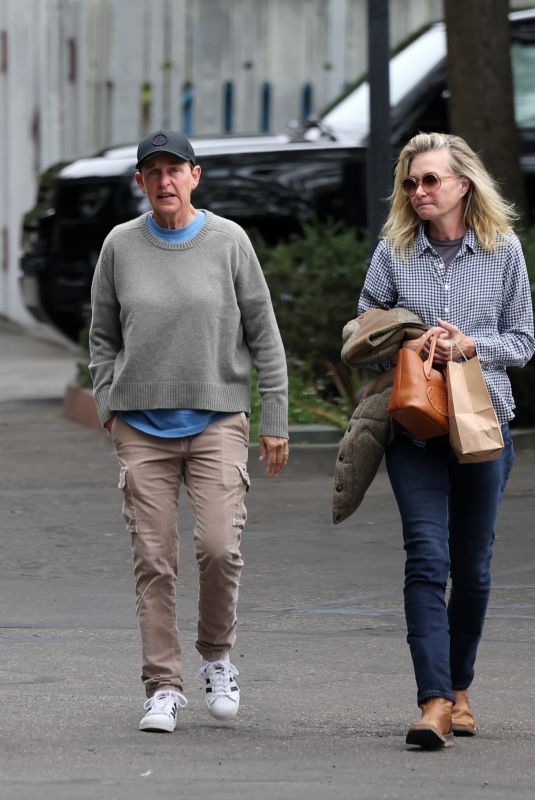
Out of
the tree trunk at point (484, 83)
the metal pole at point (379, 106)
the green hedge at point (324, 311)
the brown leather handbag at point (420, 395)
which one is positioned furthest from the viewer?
the tree trunk at point (484, 83)

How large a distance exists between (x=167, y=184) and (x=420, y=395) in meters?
1.02

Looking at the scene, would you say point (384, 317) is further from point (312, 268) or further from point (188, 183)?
point (312, 268)

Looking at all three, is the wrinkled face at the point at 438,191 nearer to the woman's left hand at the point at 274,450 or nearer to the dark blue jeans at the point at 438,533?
the dark blue jeans at the point at 438,533

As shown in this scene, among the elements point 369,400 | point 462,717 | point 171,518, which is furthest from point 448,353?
point 462,717

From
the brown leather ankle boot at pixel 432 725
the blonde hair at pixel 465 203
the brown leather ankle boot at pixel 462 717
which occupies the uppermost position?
the blonde hair at pixel 465 203

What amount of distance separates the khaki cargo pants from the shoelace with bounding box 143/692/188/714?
0.04 meters

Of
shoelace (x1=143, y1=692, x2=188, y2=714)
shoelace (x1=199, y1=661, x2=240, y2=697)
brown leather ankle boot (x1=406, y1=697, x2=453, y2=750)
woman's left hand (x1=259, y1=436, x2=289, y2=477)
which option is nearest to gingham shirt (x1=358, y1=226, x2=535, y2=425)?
woman's left hand (x1=259, y1=436, x2=289, y2=477)

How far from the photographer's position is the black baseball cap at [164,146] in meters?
5.45

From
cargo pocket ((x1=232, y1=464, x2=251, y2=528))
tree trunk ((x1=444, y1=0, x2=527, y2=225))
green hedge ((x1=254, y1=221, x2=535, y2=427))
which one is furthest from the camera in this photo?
tree trunk ((x1=444, y1=0, x2=527, y2=225))

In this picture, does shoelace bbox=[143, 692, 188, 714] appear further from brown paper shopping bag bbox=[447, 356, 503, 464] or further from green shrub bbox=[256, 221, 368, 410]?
green shrub bbox=[256, 221, 368, 410]

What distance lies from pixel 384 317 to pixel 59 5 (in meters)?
16.1

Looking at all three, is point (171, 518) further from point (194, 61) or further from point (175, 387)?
point (194, 61)

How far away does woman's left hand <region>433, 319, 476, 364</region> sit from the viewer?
5.19 metres

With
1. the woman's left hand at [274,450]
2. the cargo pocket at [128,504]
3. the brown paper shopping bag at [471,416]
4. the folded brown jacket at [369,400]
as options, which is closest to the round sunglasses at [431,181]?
the folded brown jacket at [369,400]
